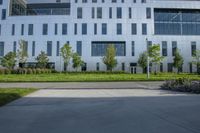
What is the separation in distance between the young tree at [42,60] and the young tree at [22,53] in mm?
3054

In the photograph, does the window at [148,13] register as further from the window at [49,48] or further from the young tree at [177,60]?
the window at [49,48]

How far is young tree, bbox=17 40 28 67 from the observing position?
195 ft

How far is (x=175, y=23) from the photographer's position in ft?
221

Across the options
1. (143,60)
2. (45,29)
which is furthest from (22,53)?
(143,60)

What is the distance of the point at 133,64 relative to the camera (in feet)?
212

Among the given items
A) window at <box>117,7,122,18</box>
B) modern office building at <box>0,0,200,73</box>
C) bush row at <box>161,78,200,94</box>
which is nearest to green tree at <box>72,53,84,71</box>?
modern office building at <box>0,0,200,73</box>

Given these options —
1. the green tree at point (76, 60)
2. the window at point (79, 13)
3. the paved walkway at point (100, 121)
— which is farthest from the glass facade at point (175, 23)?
the paved walkway at point (100, 121)

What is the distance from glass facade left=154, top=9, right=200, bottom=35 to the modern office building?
78.3 inches

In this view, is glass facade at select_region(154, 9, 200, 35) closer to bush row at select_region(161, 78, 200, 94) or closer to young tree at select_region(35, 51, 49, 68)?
young tree at select_region(35, 51, 49, 68)

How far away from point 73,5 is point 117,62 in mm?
17904

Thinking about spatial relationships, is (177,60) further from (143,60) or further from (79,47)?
(79,47)

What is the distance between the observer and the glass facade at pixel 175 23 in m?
67.0

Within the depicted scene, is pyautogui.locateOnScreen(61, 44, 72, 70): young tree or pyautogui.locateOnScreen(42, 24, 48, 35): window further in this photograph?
pyautogui.locateOnScreen(42, 24, 48, 35): window

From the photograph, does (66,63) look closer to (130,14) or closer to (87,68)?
(87,68)
